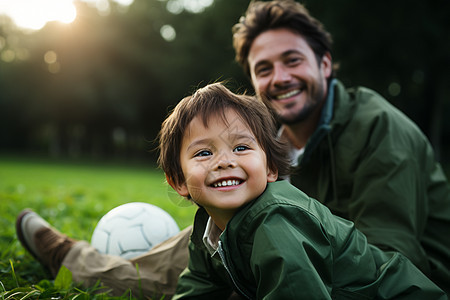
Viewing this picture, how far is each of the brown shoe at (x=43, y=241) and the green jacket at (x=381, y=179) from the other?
172 cm

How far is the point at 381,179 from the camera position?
7.85 ft

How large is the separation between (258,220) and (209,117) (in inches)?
21.1

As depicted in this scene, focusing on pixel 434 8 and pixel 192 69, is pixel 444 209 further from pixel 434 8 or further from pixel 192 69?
pixel 192 69

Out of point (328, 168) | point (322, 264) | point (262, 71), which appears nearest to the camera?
point (322, 264)

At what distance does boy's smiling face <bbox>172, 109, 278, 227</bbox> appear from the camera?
1779 mm

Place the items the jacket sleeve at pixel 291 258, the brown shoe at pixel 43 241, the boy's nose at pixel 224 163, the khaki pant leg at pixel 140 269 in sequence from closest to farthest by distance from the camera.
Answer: the jacket sleeve at pixel 291 258, the boy's nose at pixel 224 163, the khaki pant leg at pixel 140 269, the brown shoe at pixel 43 241

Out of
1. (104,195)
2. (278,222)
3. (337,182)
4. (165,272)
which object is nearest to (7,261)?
(165,272)

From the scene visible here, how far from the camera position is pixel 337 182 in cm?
271

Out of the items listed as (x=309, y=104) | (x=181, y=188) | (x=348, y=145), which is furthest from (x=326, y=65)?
(x=181, y=188)

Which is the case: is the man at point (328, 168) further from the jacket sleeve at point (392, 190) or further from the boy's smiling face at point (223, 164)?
the boy's smiling face at point (223, 164)

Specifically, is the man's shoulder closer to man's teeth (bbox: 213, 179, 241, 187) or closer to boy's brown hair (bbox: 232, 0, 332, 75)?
boy's brown hair (bbox: 232, 0, 332, 75)

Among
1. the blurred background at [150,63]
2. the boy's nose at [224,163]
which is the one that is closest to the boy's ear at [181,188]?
the boy's nose at [224,163]

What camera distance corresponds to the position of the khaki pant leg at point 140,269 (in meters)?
2.54

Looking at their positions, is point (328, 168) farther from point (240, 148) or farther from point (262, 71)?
point (240, 148)
